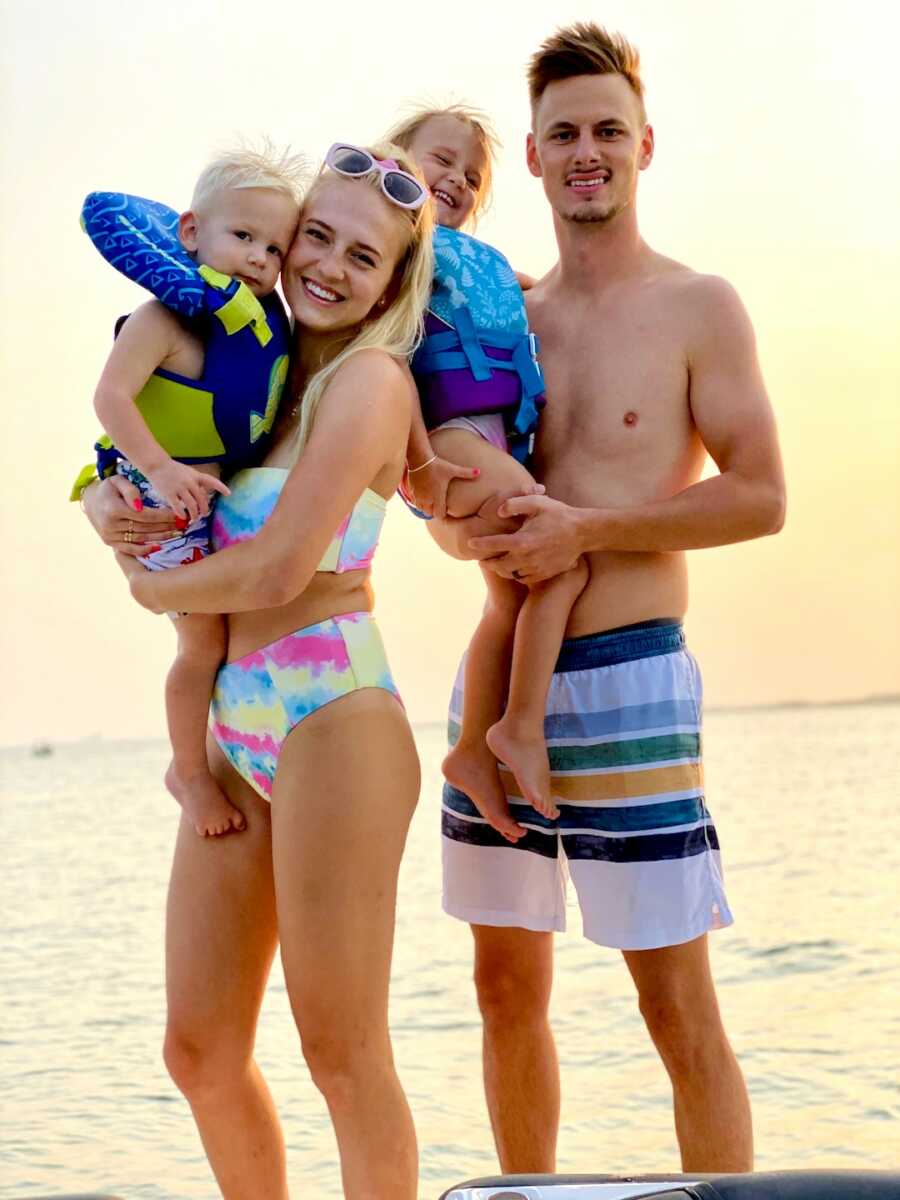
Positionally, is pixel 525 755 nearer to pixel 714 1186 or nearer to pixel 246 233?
pixel 246 233

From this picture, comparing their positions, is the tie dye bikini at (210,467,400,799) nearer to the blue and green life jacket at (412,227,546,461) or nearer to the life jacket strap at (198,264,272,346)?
the life jacket strap at (198,264,272,346)

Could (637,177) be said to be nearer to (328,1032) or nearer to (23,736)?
(328,1032)

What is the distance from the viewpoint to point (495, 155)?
8.18ft

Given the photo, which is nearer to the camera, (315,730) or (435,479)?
(315,730)

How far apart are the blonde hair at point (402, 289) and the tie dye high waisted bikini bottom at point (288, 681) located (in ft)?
0.90

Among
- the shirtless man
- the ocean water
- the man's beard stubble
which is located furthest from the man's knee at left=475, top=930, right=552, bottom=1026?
the ocean water

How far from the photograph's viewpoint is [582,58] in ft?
7.73

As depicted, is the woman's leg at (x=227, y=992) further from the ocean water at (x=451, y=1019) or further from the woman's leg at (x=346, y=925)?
the ocean water at (x=451, y=1019)

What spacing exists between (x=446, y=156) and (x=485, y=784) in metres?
1.03

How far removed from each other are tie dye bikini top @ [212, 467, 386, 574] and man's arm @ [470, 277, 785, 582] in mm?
256

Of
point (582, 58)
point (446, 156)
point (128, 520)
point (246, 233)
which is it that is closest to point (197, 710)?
point (128, 520)

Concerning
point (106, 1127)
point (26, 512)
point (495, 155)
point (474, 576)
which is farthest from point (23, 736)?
point (495, 155)

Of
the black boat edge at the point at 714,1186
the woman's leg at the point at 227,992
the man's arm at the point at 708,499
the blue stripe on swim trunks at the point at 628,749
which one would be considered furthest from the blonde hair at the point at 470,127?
the black boat edge at the point at 714,1186

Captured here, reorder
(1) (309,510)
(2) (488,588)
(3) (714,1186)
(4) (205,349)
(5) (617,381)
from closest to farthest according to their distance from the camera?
1. (3) (714,1186)
2. (1) (309,510)
3. (4) (205,349)
4. (5) (617,381)
5. (2) (488,588)
